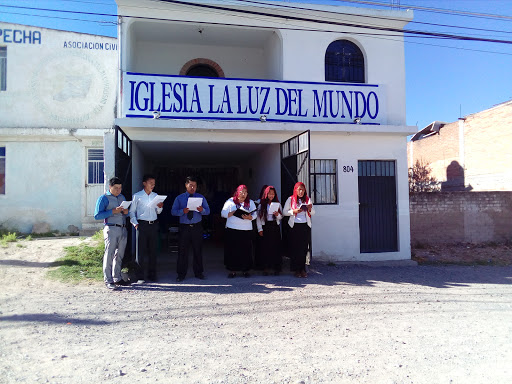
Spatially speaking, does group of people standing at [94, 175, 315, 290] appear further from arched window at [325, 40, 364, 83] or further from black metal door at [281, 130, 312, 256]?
arched window at [325, 40, 364, 83]

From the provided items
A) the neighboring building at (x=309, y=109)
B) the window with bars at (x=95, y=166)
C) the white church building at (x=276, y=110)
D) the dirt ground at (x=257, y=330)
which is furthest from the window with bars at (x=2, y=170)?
the dirt ground at (x=257, y=330)

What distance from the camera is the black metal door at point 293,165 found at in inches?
274

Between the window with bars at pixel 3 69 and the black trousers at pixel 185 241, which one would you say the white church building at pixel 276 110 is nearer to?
the window with bars at pixel 3 69

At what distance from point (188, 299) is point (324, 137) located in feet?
16.0

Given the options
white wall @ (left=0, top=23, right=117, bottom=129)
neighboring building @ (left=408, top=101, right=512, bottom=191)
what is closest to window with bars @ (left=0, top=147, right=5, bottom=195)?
white wall @ (left=0, top=23, right=117, bottom=129)

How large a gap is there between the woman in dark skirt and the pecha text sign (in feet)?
6.87

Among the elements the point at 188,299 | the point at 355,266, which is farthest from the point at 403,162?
the point at 188,299

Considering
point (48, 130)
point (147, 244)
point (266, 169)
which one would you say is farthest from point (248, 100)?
point (48, 130)

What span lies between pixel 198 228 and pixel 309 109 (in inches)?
151

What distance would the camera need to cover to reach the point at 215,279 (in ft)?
21.7

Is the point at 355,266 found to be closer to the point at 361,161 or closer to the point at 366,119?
the point at 361,161

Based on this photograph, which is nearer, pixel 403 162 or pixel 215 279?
pixel 215 279

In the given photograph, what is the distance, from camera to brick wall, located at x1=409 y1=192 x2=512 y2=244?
1096 centimetres

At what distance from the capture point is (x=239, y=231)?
6.73 m
